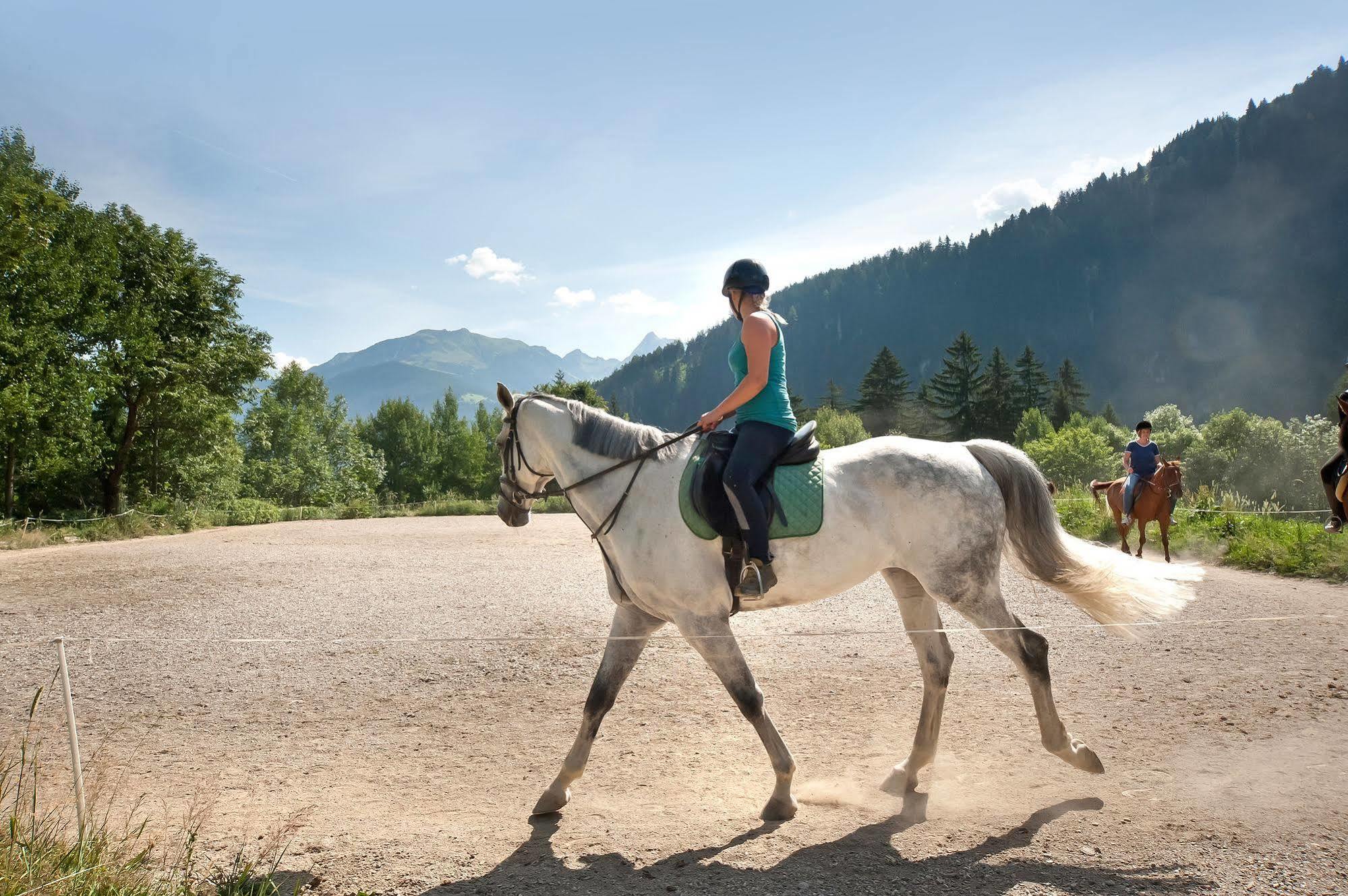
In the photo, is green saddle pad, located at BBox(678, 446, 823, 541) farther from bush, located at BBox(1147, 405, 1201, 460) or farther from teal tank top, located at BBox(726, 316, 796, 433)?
bush, located at BBox(1147, 405, 1201, 460)

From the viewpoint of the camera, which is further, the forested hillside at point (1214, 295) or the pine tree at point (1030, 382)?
the forested hillside at point (1214, 295)

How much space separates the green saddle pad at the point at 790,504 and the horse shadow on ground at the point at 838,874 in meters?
1.61

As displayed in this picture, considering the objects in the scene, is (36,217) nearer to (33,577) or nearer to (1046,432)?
(33,577)

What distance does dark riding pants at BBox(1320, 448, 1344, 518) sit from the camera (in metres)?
6.33

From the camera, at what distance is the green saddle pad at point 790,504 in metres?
4.21

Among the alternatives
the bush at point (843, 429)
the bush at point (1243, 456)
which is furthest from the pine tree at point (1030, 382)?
the bush at point (843, 429)

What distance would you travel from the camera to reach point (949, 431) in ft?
204

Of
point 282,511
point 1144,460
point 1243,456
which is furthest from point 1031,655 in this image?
point 1243,456

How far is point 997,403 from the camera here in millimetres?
60469

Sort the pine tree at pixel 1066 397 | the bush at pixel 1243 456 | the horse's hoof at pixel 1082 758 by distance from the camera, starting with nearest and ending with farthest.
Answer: the horse's hoof at pixel 1082 758, the bush at pixel 1243 456, the pine tree at pixel 1066 397

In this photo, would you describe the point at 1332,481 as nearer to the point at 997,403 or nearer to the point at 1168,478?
the point at 1168,478

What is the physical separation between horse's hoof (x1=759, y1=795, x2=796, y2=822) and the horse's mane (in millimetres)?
2063

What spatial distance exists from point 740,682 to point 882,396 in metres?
58.9

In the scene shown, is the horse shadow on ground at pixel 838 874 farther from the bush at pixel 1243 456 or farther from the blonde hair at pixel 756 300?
the bush at pixel 1243 456
